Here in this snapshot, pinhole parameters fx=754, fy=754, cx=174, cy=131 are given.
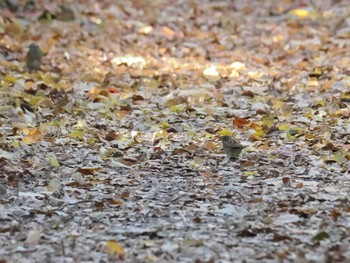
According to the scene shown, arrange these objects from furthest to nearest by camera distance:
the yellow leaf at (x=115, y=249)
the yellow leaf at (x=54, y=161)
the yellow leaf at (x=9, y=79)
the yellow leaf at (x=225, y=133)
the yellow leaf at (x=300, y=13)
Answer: the yellow leaf at (x=300, y=13), the yellow leaf at (x=9, y=79), the yellow leaf at (x=225, y=133), the yellow leaf at (x=54, y=161), the yellow leaf at (x=115, y=249)

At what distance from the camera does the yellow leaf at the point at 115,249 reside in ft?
11.7

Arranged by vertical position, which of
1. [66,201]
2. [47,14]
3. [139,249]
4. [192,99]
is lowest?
[139,249]

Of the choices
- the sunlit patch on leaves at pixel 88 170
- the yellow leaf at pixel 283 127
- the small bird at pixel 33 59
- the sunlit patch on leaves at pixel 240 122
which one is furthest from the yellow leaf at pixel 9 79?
the yellow leaf at pixel 283 127

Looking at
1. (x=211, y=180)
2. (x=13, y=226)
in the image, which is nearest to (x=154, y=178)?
(x=211, y=180)

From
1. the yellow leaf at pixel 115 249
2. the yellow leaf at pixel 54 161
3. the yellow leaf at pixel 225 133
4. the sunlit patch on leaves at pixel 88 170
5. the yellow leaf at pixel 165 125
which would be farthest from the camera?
the yellow leaf at pixel 165 125

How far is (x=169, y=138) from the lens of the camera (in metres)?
5.46

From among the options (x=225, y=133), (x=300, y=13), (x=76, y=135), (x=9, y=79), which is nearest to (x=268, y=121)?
(x=225, y=133)

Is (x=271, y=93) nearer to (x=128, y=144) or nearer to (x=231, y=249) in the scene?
(x=128, y=144)

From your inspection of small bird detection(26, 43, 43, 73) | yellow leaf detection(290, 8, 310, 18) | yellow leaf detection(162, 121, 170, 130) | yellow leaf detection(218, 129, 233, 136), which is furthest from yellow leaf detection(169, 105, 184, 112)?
yellow leaf detection(290, 8, 310, 18)

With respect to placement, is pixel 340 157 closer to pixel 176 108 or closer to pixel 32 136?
pixel 176 108

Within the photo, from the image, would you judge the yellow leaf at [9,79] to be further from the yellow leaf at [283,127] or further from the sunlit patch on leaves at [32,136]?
the yellow leaf at [283,127]

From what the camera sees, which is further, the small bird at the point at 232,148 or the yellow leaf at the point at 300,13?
the yellow leaf at the point at 300,13

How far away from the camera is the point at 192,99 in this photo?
654cm

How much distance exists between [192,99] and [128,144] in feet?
4.52
